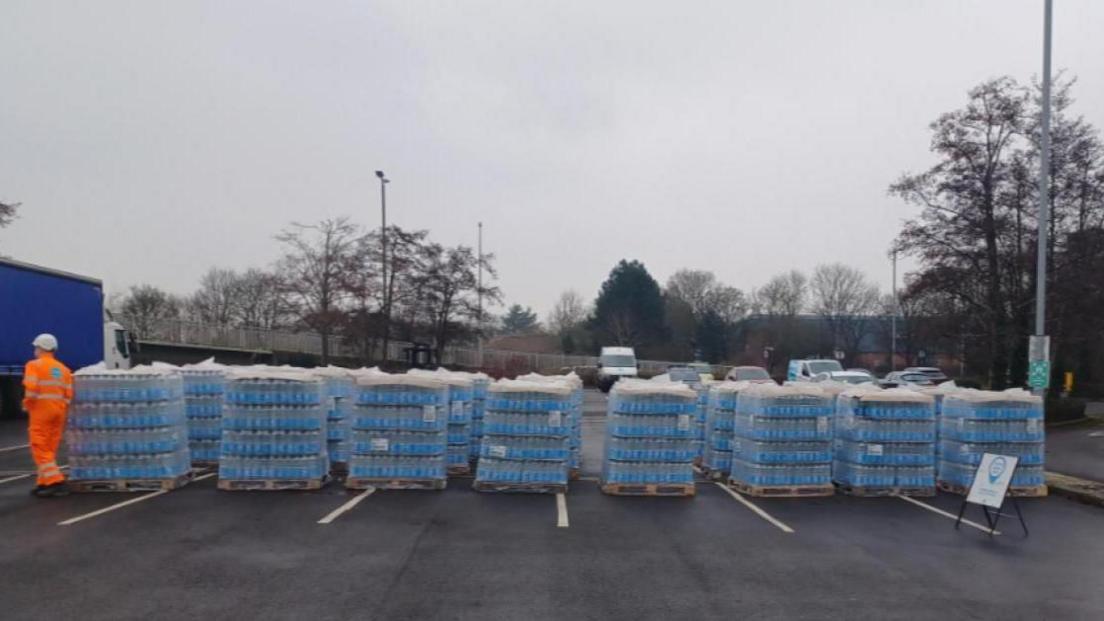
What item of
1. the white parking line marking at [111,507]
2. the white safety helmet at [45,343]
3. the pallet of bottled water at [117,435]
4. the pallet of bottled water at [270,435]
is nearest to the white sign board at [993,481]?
the pallet of bottled water at [270,435]

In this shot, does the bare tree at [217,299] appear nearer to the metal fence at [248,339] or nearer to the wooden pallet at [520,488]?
the metal fence at [248,339]

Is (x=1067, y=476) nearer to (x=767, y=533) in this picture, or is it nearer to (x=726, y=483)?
(x=726, y=483)

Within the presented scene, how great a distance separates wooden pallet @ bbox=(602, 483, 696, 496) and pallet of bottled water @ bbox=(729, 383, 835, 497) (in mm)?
1131

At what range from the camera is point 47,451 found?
416 inches

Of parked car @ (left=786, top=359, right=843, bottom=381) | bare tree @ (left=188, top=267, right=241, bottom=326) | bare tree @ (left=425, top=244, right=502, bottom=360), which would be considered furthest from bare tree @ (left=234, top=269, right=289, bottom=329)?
parked car @ (left=786, top=359, right=843, bottom=381)

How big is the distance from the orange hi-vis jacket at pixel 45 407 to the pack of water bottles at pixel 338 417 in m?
3.69

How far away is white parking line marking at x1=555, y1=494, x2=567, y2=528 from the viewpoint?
9.91 meters

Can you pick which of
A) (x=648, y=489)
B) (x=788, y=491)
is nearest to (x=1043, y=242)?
(x=788, y=491)

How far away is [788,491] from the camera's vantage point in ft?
40.1

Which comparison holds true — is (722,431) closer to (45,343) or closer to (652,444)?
(652,444)

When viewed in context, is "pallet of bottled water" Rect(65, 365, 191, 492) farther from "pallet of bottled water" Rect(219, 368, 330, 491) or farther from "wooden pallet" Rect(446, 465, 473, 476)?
"wooden pallet" Rect(446, 465, 473, 476)

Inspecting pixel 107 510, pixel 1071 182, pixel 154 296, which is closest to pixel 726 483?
pixel 107 510

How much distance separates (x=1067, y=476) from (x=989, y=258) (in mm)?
13782

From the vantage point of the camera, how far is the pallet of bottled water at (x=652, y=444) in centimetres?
1192
